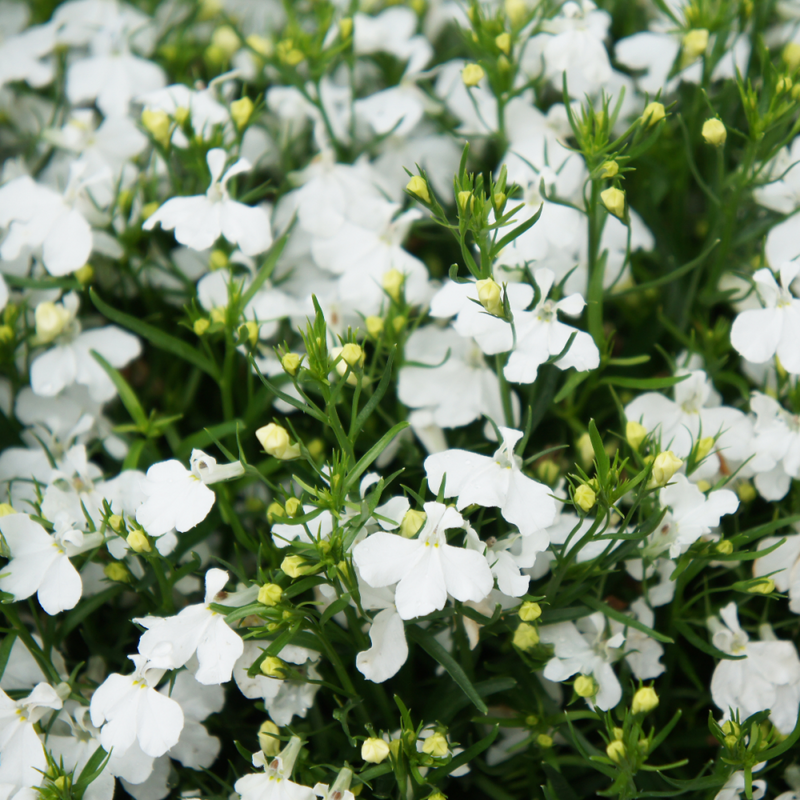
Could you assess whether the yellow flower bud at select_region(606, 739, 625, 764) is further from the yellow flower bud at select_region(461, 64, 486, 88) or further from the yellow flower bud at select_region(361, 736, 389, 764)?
the yellow flower bud at select_region(461, 64, 486, 88)

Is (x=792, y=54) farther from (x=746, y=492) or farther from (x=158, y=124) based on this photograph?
(x=158, y=124)

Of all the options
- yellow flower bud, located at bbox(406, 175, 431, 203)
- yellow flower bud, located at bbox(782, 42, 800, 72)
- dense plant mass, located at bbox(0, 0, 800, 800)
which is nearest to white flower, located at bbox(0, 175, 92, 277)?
dense plant mass, located at bbox(0, 0, 800, 800)

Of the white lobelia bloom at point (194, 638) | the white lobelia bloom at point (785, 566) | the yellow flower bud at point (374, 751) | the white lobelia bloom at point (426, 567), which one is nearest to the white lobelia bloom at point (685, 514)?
the white lobelia bloom at point (785, 566)

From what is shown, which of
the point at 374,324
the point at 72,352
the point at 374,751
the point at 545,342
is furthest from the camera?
the point at 72,352

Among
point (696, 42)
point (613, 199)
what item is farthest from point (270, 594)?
point (696, 42)

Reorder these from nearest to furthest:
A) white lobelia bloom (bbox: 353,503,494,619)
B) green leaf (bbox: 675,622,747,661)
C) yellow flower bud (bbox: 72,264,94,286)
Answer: white lobelia bloom (bbox: 353,503,494,619)
green leaf (bbox: 675,622,747,661)
yellow flower bud (bbox: 72,264,94,286)
